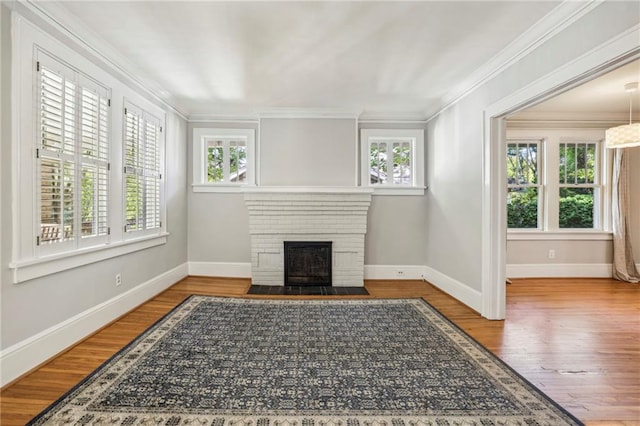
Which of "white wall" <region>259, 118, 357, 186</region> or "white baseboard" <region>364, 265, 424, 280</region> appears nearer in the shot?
"white wall" <region>259, 118, 357, 186</region>

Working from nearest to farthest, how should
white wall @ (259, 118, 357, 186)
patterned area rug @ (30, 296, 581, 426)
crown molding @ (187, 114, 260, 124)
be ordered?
1. patterned area rug @ (30, 296, 581, 426)
2. white wall @ (259, 118, 357, 186)
3. crown molding @ (187, 114, 260, 124)

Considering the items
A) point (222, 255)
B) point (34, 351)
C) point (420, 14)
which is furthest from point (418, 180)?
point (34, 351)

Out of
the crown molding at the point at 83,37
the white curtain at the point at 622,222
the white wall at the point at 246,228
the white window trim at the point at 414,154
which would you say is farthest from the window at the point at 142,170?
the white curtain at the point at 622,222

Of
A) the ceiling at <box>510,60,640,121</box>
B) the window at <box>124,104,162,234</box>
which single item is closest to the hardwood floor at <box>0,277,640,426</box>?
the window at <box>124,104,162,234</box>

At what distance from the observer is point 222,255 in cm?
475

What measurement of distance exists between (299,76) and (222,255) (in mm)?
2953

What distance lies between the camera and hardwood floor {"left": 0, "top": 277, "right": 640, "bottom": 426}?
5.96ft

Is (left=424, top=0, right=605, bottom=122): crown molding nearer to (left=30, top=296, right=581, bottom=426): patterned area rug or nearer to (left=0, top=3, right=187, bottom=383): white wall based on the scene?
(left=30, top=296, right=581, bottom=426): patterned area rug

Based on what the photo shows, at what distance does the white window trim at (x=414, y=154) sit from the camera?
15.5 ft

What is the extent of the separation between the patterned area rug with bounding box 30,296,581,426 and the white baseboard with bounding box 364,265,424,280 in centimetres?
174

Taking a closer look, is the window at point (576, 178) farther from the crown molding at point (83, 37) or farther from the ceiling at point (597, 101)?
the crown molding at point (83, 37)

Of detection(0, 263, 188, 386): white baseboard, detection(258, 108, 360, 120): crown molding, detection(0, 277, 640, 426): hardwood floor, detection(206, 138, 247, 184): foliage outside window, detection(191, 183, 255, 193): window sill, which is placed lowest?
detection(0, 277, 640, 426): hardwood floor

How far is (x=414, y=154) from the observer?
15.7 ft

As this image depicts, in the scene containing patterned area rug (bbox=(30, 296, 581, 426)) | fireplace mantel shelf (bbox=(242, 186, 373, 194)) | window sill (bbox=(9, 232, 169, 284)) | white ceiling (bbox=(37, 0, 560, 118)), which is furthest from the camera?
fireplace mantel shelf (bbox=(242, 186, 373, 194))
